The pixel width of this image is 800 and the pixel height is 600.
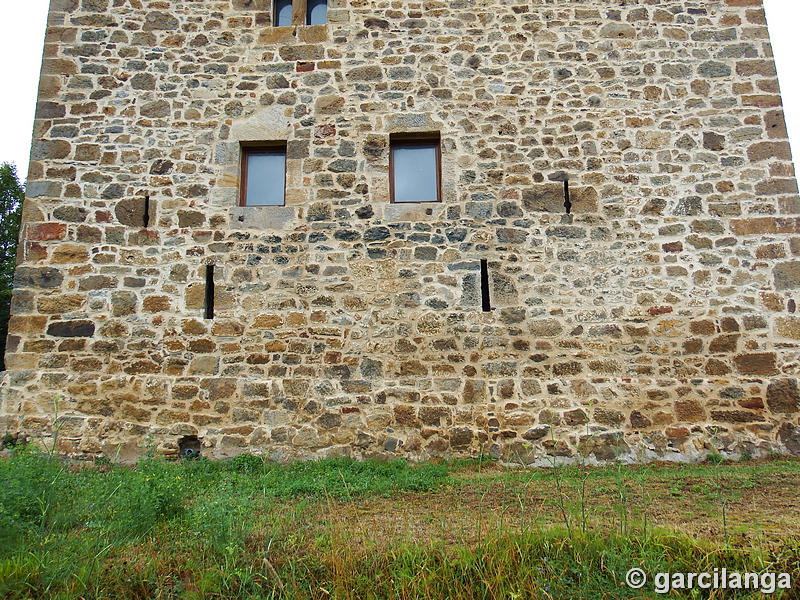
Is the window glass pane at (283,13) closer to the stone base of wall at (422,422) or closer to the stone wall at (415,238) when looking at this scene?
the stone wall at (415,238)

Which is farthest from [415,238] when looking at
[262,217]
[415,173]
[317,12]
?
[317,12]

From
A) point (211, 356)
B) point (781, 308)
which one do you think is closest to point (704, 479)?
point (781, 308)

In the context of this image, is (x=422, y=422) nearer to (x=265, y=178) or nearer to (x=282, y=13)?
(x=265, y=178)

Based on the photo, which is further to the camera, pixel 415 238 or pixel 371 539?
pixel 415 238

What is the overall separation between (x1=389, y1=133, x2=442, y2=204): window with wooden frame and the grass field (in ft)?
10.3

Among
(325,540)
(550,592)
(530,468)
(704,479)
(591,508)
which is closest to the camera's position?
(550,592)

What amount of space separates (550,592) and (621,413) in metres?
2.94

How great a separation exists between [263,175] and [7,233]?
10.4m

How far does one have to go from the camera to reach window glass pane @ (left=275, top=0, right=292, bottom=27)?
20.1 feet

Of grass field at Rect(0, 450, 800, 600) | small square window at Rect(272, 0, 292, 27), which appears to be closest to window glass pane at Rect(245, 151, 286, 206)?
small square window at Rect(272, 0, 292, 27)

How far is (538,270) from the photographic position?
17.8 feet

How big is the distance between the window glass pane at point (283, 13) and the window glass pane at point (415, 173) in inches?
80.0

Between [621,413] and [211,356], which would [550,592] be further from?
[211,356]

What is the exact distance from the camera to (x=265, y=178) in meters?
5.83
